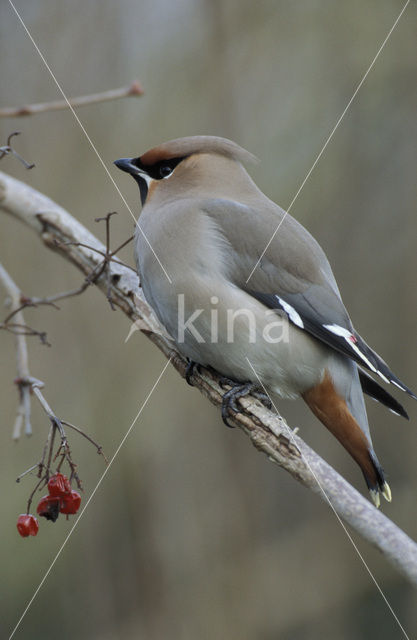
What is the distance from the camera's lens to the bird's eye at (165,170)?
3.04m

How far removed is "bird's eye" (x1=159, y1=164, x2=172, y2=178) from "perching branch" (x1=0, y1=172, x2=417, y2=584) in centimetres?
41

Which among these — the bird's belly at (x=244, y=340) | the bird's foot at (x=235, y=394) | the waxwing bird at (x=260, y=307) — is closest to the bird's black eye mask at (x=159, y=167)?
the waxwing bird at (x=260, y=307)

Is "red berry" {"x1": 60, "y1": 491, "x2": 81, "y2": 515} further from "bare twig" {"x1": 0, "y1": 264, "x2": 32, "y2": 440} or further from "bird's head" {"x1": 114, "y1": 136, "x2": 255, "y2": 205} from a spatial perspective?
"bird's head" {"x1": 114, "y1": 136, "x2": 255, "y2": 205}

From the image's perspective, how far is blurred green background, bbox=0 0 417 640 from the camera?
4211 mm

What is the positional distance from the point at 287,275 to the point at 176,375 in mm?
1828

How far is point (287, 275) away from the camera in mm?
2727

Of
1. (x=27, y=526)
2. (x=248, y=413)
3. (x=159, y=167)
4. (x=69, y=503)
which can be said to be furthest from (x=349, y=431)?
(x=159, y=167)

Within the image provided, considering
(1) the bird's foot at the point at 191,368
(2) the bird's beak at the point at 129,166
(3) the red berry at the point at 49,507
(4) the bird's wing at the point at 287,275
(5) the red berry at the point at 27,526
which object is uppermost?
(2) the bird's beak at the point at 129,166

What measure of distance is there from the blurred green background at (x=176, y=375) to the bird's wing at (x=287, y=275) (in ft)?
5.41

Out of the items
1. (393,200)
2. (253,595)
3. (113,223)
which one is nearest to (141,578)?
(253,595)

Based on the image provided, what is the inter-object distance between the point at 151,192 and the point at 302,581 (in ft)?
8.00

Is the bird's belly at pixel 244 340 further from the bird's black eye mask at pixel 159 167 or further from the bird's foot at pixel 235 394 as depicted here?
the bird's black eye mask at pixel 159 167

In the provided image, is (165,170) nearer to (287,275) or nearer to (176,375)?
(287,275)

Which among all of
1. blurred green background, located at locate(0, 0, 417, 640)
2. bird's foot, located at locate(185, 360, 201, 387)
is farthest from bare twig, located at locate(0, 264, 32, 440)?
blurred green background, located at locate(0, 0, 417, 640)
